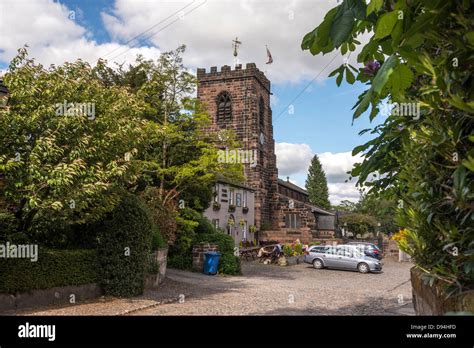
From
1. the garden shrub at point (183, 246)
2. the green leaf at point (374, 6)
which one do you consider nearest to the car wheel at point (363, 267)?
the garden shrub at point (183, 246)

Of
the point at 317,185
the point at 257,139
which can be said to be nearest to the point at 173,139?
the point at 257,139

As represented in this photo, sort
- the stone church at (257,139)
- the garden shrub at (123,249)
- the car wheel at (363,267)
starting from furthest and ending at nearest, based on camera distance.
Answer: the stone church at (257,139), the car wheel at (363,267), the garden shrub at (123,249)

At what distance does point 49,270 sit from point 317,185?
88409 millimetres

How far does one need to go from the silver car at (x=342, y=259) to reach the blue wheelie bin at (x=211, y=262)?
9091 millimetres

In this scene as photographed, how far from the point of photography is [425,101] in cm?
243

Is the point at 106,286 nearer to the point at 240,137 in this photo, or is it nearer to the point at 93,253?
the point at 93,253

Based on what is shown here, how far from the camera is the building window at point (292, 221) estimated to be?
4544 centimetres

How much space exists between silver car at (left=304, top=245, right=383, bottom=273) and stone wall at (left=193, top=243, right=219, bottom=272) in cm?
896

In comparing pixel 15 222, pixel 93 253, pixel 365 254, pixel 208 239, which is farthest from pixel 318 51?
pixel 365 254

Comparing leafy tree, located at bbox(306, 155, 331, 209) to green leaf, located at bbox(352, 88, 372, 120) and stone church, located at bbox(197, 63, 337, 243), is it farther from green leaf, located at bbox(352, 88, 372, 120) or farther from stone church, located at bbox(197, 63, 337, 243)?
green leaf, located at bbox(352, 88, 372, 120)

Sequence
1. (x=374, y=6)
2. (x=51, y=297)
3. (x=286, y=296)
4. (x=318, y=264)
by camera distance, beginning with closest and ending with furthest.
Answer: (x=374, y=6), (x=51, y=297), (x=286, y=296), (x=318, y=264)

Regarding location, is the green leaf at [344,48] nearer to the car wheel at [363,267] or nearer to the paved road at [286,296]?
the paved road at [286,296]

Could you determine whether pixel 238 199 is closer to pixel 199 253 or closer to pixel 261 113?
Result: pixel 261 113
